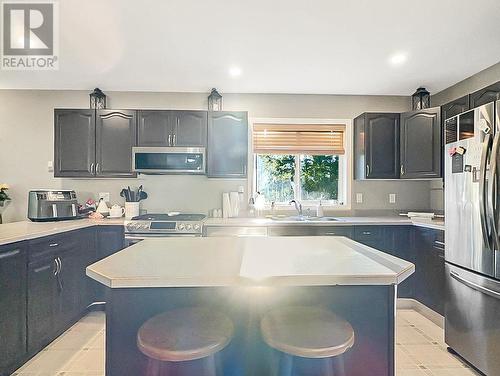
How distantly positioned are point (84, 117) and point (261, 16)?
7.69 ft

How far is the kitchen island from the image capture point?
113 centimetres

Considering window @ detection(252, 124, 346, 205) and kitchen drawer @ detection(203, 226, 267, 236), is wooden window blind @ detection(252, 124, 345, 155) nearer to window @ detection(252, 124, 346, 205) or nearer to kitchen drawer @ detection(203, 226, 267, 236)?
window @ detection(252, 124, 346, 205)

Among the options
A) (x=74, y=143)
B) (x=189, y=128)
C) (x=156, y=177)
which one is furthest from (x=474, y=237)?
(x=74, y=143)

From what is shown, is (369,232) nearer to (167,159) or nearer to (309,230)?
(309,230)

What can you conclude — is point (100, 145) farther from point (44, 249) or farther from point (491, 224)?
point (491, 224)

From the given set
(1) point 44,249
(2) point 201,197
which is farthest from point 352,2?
(1) point 44,249

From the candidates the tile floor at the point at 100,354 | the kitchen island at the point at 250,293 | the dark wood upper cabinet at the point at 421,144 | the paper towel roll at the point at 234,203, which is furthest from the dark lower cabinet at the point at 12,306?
the dark wood upper cabinet at the point at 421,144

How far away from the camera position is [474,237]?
6.82 feet

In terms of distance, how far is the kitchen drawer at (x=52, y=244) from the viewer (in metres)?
2.25

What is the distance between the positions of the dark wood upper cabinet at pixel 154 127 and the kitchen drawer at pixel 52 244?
121 cm

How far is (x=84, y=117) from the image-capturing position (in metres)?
3.43

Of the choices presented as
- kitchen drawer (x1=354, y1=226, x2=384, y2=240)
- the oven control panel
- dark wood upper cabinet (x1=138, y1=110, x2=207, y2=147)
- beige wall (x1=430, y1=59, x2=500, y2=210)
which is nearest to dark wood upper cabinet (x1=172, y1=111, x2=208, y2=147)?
dark wood upper cabinet (x1=138, y1=110, x2=207, y2=147)

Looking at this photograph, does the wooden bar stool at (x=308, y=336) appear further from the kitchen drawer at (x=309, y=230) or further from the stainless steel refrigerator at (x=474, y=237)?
the kitchen drawer at (x=309, y=230)

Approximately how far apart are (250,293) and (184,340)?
37cm
